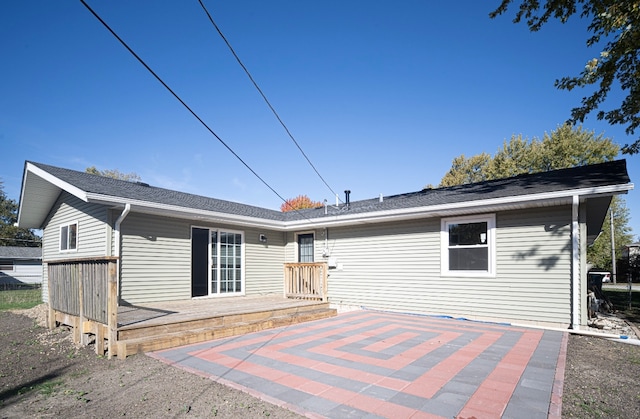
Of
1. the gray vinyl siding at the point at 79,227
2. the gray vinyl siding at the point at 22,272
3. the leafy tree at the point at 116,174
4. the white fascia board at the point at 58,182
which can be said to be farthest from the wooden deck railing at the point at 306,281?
the leafy tree at the point at 116,174

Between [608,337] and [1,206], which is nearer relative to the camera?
[608,337]

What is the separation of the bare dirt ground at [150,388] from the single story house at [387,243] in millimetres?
1892

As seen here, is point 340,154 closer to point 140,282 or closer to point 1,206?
point 140,282

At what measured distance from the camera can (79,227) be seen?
8695 mm

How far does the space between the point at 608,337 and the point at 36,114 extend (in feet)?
60.0

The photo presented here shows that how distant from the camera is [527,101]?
46.1 feet

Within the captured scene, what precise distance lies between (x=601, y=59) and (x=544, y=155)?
18139mm

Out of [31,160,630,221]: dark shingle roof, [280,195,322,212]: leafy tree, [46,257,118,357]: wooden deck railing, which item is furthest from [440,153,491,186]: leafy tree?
[46,257,118,357]: wooden deck railing

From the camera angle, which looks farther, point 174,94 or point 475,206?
point 475,206

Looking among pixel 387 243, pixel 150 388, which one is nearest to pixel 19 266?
pixel 387 243

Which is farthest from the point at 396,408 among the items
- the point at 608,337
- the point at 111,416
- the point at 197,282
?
the point at 197,282

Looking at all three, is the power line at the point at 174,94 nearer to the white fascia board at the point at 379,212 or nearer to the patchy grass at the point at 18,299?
the white fascia board at the point at 379,212

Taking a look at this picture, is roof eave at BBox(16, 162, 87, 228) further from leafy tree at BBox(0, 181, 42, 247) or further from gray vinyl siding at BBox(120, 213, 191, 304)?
leafy tree at BBox(0, 181, 42, 247)

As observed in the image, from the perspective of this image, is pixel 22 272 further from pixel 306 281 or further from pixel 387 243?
pixel 387 243
